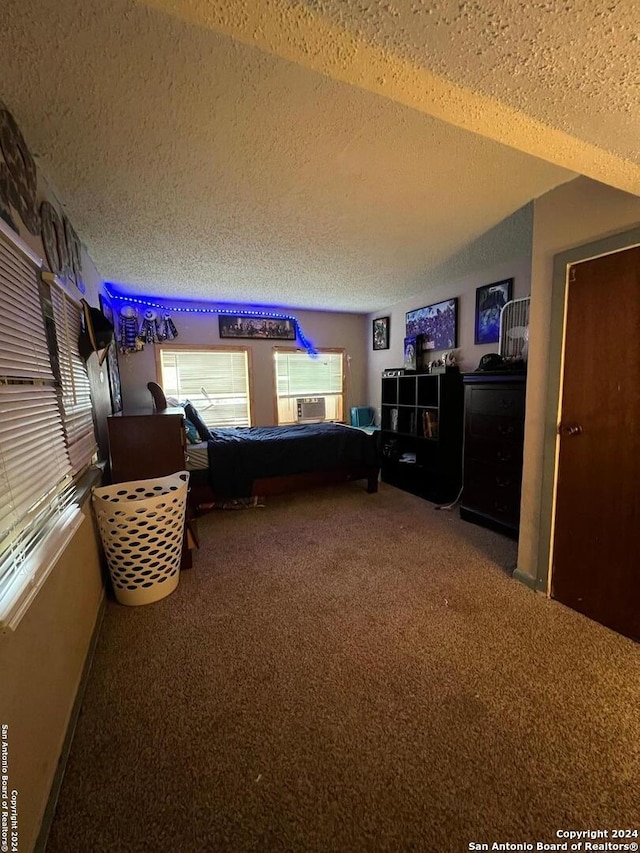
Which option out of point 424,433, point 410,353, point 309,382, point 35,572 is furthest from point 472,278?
point 35,572

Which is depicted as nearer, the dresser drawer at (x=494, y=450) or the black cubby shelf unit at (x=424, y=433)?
the dresser drawer at (x=494, y=450)

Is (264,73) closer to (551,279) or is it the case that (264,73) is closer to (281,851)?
(551,279)

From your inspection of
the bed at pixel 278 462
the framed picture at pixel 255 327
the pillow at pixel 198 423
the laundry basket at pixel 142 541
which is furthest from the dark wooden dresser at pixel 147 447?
the framed picture at pixel 255 327

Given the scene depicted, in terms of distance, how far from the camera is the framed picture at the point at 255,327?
14.6ft

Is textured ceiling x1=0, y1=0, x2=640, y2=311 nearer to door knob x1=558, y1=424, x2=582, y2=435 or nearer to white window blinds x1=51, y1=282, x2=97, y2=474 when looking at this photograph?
white window blinds x1=51, y1=282, x2=97, y2=474

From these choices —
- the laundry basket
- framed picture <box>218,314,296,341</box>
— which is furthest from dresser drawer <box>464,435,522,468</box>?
framed picture <box>218,314,296,341</box>

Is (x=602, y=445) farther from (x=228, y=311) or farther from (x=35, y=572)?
(x=228, y=311)

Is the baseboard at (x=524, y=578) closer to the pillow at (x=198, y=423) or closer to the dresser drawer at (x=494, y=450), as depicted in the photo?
the dresser drawer at (x=494, y=450)

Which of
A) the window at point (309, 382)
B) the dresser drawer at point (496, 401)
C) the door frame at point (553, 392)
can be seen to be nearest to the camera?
the door frame at point (553, 392)

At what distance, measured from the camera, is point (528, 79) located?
0.80 metres

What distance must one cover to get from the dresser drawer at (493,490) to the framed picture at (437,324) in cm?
153

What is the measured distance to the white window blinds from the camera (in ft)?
5.18

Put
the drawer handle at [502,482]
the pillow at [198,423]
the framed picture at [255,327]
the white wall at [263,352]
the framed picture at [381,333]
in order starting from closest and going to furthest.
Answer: the drawer handle at [502,482], the pillow at [198,423], the white wall at [263,352], the framed picture at [255,327], the framed picture at [381,333]

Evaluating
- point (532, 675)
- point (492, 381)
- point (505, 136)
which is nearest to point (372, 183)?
point (505, 136)
